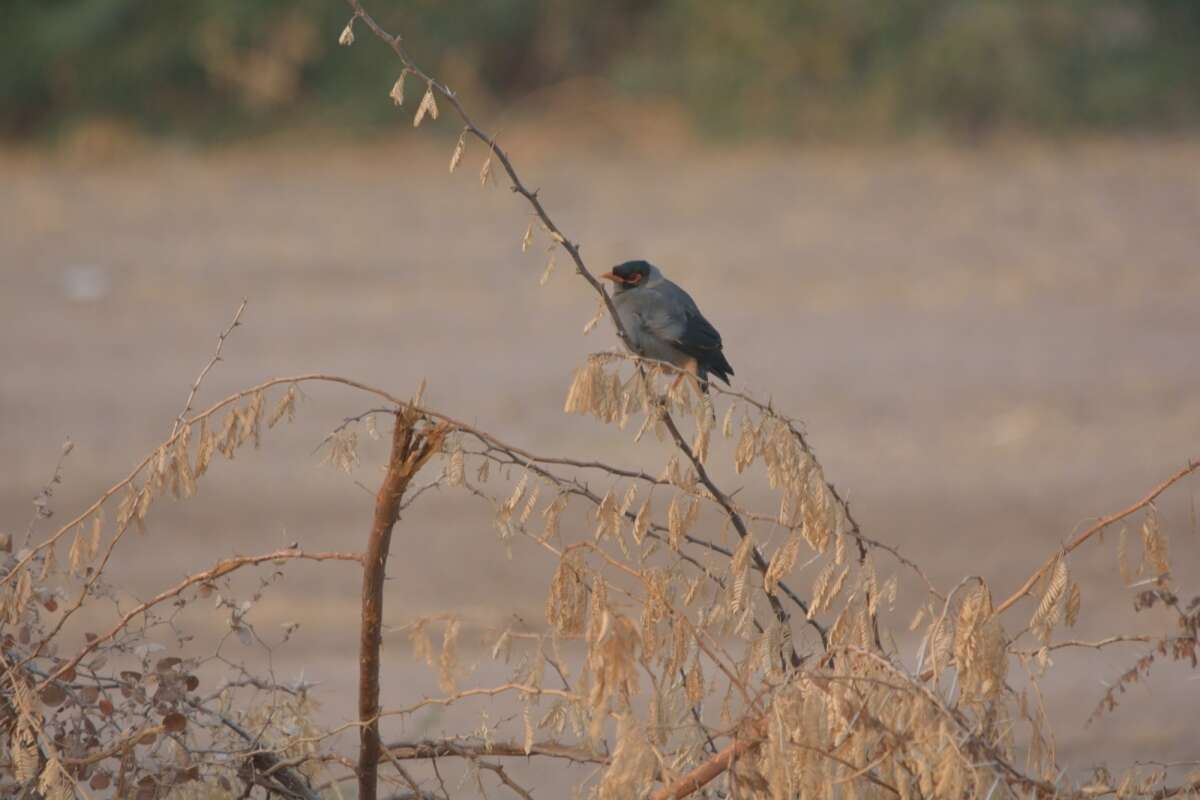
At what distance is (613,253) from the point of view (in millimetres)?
13477

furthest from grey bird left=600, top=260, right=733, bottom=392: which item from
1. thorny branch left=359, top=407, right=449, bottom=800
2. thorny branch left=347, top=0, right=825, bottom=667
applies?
thorny branch left=359, top=407, right=449, bottom=800

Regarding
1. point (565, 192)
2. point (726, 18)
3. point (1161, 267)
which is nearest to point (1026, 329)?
point (1161, 267)

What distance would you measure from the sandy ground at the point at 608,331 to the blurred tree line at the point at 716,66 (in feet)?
2.46

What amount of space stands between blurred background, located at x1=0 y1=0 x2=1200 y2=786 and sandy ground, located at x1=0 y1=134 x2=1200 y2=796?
4 centimetres

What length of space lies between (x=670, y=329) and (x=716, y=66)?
14050 mm

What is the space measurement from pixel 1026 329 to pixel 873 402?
6.68 ft

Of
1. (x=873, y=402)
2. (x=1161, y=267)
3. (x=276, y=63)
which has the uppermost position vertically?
(x=276, y=63)

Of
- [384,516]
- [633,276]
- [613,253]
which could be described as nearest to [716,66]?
[613,253]

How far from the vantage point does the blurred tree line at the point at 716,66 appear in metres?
18.1

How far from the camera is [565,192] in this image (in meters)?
16.1

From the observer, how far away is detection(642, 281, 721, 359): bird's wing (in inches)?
192

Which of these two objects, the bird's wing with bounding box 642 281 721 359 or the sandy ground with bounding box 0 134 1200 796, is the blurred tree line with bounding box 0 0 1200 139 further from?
the bird's wing with bounding box 642 281 721 359

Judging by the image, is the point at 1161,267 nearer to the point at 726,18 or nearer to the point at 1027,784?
the point at 726,18

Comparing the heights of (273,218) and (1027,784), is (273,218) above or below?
above
